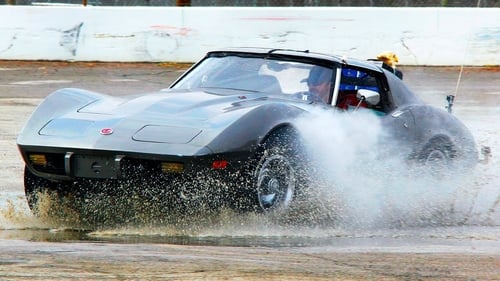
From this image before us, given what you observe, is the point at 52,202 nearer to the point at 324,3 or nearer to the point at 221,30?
the point at 221,30

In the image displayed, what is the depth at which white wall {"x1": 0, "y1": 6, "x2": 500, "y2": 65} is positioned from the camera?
20281 mm

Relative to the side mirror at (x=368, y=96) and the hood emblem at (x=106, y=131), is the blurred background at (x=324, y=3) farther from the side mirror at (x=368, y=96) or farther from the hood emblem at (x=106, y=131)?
the hood emblem at (x=106, y=131)

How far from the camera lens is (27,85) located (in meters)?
17.6

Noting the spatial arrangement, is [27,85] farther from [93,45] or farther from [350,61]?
[350,61]

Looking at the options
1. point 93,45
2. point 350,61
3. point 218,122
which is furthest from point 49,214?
point 93,45

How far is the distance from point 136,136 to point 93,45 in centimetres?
1388

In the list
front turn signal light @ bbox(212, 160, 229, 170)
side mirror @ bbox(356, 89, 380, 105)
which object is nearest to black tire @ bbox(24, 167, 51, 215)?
front turn signal light @ bbox(212, 160, 229, 170)

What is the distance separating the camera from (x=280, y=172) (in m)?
7.12

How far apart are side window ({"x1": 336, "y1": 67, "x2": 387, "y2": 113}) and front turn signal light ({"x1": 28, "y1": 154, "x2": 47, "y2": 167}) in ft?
7.86

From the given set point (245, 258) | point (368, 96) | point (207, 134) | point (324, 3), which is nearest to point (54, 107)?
point (207, 134)

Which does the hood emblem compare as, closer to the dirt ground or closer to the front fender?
the front fender

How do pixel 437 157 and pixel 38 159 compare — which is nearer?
pixel 38 159

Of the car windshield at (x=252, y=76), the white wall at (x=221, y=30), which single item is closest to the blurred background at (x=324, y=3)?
the white wall at (x=221, y=30)

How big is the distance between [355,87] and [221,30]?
12.1m
